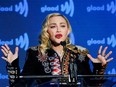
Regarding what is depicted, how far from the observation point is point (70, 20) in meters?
3.69

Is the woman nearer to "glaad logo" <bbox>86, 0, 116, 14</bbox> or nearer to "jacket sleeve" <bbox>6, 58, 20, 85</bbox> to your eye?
"jacket sleeve" <bbox>6, 58, 20, 85</bbox>

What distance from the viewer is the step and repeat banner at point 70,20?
3.65 m

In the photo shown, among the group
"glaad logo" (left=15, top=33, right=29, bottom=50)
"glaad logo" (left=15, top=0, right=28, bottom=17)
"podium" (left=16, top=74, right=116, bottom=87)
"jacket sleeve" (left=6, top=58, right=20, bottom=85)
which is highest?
"glaad logo" (left=15, top=0, right=28, bottom=17)

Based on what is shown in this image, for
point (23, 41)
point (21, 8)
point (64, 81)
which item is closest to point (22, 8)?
point (21, 8)

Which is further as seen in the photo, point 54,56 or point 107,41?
point 107,41

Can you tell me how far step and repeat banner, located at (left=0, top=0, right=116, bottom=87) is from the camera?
365cm

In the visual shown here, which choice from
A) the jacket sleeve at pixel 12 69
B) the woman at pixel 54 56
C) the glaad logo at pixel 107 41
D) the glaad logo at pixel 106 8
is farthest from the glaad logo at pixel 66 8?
the jacket sleeve at pixel 12 69

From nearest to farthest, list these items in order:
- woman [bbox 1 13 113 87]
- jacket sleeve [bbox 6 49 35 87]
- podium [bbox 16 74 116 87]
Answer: podium [bbox 16 74 116 87]
jacket sleeve [bbox 6 49 35 87]
woman [bbox 1 13 113 87]

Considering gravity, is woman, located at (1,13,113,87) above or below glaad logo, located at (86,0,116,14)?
below

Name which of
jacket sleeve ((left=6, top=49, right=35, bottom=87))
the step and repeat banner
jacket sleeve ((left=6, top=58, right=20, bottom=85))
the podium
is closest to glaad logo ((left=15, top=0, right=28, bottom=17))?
the step and repeat banner

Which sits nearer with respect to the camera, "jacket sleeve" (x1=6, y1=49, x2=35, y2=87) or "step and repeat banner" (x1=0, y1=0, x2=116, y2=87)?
"jacket sleeve" (x1=6, y1=49, x2=35, y2=87)

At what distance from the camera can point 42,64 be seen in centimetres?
296

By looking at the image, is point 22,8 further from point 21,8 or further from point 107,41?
point 107,41

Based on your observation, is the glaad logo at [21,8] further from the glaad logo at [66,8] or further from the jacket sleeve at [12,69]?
the jacket sleeve at [12,69]
